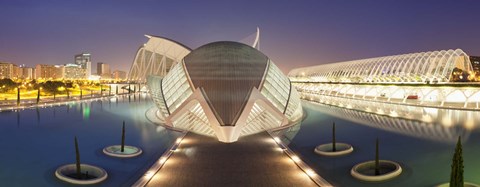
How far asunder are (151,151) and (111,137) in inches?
189

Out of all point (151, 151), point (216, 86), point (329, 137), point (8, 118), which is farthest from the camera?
point (8, 118)

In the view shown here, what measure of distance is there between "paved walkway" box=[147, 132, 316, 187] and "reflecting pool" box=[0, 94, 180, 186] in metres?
1.39

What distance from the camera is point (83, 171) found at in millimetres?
13633

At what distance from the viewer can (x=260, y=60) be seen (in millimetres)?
26469

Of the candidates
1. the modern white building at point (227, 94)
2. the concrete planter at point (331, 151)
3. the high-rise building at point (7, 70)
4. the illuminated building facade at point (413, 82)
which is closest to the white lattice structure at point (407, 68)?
the illuminated building facade at point (413, 82)

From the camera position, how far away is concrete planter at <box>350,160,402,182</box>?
41.1 feet

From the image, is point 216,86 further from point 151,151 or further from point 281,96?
point 151,151

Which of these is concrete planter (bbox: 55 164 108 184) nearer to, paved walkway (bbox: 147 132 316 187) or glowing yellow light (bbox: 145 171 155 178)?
glowing yellow light (bbox: 145 171 155 178)

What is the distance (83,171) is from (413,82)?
4614 cm

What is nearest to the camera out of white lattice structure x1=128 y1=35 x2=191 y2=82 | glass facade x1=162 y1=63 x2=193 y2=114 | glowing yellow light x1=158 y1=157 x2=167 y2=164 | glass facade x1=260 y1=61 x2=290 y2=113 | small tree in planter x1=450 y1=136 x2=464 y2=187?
small tree in planter x1=450 y1=136 x2=464 y2=187

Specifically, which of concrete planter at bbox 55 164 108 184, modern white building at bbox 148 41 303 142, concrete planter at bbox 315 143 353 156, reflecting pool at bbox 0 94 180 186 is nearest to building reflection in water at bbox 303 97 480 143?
concrete planter at bbox 315 143 353 156

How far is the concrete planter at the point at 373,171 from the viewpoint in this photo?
1253cm

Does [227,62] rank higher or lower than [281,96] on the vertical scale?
higher

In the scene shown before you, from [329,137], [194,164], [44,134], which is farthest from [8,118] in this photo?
[329,137]
